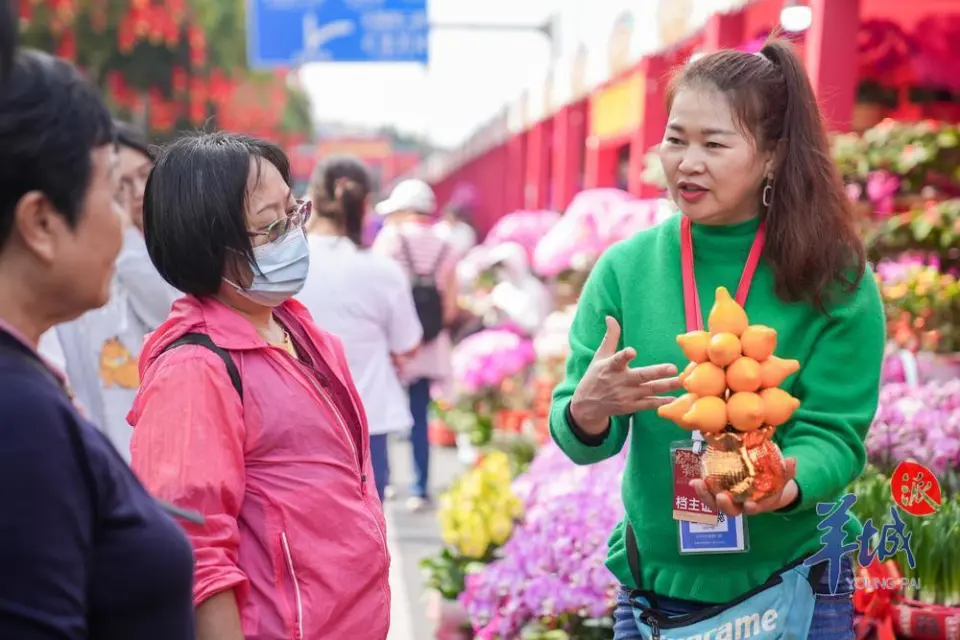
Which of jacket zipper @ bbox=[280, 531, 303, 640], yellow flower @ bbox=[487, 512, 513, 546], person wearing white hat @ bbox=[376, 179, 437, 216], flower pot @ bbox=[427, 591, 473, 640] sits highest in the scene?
person wearing white hat @ bbox=[376, 179, 437, 216]

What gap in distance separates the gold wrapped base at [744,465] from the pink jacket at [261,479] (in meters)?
0.66

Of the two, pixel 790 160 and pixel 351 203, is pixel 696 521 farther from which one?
pixel 351 203

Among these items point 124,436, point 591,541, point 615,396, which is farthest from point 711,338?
point 124,436

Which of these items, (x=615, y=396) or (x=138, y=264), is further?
(x=138, y=264)

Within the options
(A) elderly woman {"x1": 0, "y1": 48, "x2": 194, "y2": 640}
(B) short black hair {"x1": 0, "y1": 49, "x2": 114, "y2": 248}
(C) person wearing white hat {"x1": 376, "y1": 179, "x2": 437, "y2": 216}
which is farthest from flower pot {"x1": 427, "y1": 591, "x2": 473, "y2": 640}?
(B) short black hair {"x1": 0, "y1": 49, "x2": 114, "y2": 248}

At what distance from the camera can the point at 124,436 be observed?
3.97 metres

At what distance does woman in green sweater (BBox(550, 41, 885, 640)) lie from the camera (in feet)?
7.91

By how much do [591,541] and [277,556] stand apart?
81.4 inches

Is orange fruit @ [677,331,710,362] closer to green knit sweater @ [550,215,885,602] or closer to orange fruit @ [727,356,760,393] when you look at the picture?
orange fruit @ [727,356,760,393]

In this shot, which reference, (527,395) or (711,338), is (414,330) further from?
(527,395)

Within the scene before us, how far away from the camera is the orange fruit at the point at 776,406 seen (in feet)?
7.41

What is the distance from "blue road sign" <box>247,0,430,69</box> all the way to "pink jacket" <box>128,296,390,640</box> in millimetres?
20040

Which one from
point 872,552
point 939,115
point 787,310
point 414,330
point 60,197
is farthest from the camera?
point 939,115

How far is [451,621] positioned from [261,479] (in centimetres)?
305
